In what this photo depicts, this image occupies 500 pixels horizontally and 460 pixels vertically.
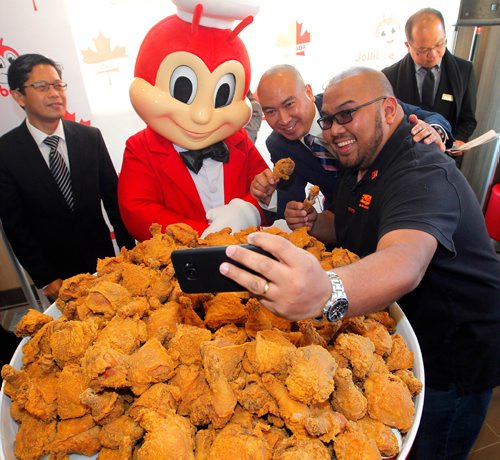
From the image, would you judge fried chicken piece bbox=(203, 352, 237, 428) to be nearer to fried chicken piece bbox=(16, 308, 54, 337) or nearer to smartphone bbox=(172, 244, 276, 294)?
smartphone bbox=(172, 244, 276, 294)

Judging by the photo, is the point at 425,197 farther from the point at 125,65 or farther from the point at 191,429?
the point at 125,65

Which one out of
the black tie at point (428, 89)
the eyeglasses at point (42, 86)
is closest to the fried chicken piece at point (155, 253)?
the eyeglasses at point (42, 86)

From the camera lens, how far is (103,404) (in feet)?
2.38

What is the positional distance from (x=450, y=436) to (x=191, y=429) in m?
1.03

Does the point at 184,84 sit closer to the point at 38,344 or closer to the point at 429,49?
the point at 38,344

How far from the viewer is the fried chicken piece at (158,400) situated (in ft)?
2.35

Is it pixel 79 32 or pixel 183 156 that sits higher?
pixel 79 32

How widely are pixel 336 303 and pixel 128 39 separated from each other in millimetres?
2260

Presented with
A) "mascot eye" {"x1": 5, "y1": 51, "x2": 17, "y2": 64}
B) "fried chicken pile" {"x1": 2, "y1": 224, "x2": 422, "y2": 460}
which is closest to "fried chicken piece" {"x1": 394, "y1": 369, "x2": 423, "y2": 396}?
"fried chicken pile" {"x1": 2, "y1": 224, "x2": 422, "y2": 460}

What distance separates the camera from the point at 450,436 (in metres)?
1.29

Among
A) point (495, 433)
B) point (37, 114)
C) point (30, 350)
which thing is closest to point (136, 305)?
point (30, 350)

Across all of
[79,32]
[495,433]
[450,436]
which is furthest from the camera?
[79,32]

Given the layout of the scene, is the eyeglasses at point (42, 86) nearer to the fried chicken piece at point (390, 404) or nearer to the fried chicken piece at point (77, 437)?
the fried chicken piece at point (77, 437)

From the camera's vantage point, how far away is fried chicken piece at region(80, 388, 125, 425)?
0.70 m
